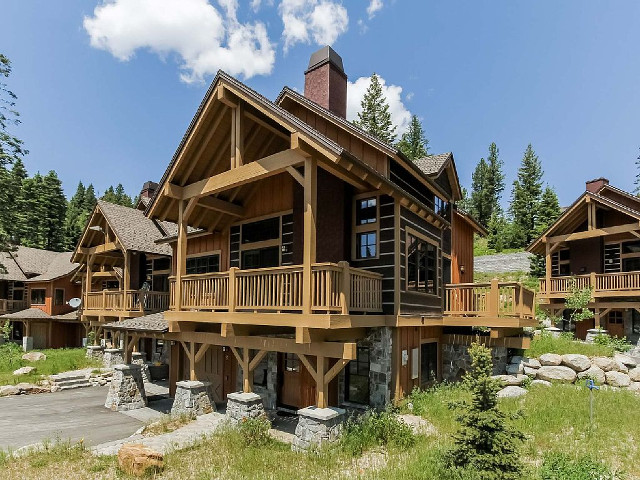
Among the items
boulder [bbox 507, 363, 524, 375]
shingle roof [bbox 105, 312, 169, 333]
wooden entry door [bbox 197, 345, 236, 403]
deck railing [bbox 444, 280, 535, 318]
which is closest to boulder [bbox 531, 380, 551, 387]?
boulder [bbox 507, 363, 524, 375]

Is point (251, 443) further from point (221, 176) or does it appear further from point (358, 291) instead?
point (221, 176)

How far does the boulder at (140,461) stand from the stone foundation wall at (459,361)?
395 inches

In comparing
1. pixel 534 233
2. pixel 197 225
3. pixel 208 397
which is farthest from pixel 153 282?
pixel 534 233

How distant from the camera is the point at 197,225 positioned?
1558 cm

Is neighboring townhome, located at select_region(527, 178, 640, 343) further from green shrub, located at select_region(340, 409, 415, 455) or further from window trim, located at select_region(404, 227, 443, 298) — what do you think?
green shrub, located at select_region(340, 409, 415, 455)

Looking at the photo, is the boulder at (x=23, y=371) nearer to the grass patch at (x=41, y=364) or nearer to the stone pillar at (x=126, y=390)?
the grass patch at (x=41, y=364)

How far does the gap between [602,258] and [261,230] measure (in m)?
18.4

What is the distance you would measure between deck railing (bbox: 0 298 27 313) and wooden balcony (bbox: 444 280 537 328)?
113ft

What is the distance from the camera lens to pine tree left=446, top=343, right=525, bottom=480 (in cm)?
661

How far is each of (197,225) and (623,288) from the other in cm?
1906

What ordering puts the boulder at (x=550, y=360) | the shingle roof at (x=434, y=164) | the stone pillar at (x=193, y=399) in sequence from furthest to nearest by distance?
the shingle roof at (x=434, y=164)
the boulder at (x=550, y=360)
the stone pillar at (x=193, y=399)

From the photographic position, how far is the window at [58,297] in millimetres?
32281

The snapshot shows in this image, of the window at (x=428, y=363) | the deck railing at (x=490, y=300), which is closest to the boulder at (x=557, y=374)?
the deck railing at (x=490, y=300)

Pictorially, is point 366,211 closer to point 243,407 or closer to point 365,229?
point 365,229
